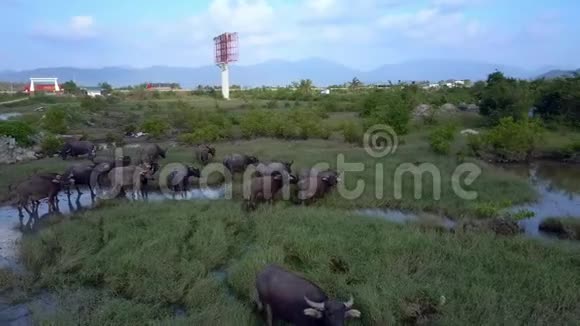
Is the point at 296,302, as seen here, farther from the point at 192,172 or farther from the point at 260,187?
the point at 192,172

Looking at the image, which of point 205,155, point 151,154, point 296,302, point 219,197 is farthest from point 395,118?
point 296,302

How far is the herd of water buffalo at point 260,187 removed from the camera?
6.39 m

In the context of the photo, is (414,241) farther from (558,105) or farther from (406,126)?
(558,105)

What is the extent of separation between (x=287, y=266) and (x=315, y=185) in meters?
4.89

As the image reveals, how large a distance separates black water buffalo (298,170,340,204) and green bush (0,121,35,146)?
50.7ft

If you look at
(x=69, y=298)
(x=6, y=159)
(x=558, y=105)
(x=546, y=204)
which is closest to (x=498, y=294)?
(x=69, y=298)

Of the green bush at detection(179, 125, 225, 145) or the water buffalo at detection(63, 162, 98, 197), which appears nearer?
the water buffalo at detection(63, 162, 98, 197)

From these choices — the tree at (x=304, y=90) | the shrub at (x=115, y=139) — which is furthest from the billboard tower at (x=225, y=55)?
the shrub at (x=115, y=139)

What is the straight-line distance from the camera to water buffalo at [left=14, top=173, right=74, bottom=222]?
1206 cm

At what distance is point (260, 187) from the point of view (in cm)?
1245

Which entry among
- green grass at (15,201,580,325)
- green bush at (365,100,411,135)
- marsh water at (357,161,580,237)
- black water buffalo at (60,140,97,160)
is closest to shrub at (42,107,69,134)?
black water buffalo at (60,140,97,160)

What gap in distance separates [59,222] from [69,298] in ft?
14.5

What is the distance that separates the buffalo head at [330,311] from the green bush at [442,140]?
1555 cm

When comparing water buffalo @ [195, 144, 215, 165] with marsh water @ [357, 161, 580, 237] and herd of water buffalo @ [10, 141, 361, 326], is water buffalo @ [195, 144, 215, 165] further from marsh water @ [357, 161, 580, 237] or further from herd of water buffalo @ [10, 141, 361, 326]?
marsh water @ [357, 161, 580, 237]
